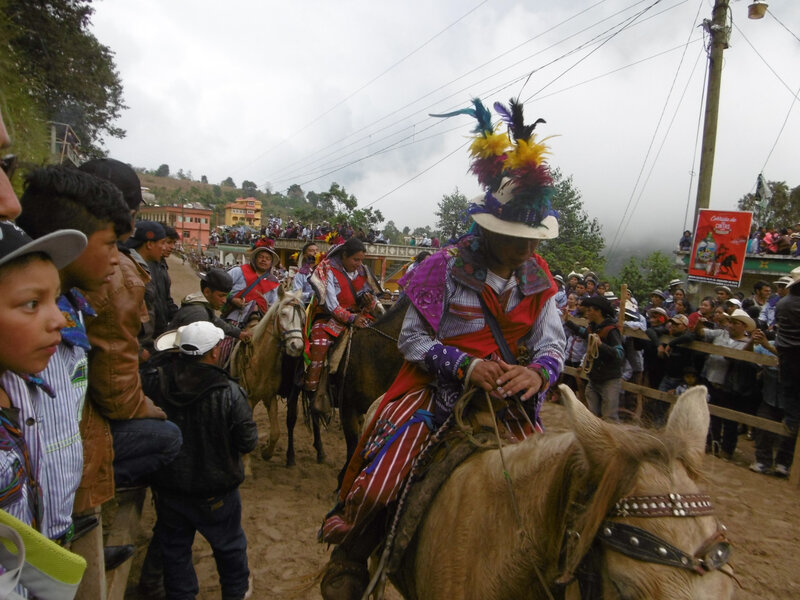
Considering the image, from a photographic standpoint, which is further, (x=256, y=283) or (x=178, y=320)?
(x=256, y=283)

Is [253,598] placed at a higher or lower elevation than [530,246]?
lower

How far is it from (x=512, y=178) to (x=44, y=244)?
74.2 inches

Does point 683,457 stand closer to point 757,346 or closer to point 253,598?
point 253,598

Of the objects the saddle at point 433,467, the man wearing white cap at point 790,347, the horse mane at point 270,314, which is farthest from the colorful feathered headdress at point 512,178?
the man wearing white cap at point 790,347

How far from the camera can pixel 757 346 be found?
630 centimetres

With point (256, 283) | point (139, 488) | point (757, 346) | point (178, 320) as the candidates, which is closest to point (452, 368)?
point (139, 488)

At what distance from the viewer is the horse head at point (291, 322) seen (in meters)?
5.42

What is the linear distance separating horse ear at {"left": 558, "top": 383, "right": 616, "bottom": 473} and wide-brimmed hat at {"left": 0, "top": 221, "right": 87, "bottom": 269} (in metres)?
1.41

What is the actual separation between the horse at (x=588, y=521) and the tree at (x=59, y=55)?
21127 mm

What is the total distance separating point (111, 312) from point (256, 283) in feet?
16.7

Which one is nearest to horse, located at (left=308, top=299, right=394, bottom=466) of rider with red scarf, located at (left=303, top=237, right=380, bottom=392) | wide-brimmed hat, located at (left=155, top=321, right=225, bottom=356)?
rider with red scarf, located at (left=303, top=237, right=380, bottom=392)

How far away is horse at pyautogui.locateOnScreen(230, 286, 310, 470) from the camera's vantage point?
561 cm

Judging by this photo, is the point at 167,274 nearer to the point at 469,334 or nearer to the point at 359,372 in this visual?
the point at 359,372

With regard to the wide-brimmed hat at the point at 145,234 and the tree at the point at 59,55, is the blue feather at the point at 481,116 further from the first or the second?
the tree at the point at 59,55
